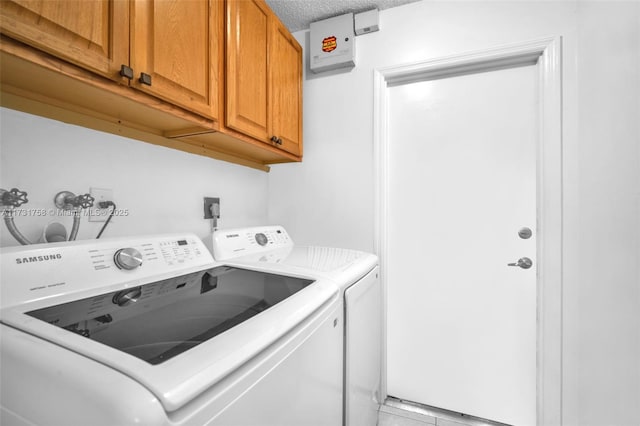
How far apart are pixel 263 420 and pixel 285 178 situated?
1.62 metres

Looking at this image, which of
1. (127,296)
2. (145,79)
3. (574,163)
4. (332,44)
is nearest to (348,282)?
(127,296)

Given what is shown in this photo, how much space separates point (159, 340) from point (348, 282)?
65 centimetres

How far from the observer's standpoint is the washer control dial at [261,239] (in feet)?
5.04

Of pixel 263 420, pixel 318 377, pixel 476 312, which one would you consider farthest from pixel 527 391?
pixel 263 420

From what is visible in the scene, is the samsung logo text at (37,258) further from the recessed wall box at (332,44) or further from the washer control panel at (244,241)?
the recessed wall box at (332,44)

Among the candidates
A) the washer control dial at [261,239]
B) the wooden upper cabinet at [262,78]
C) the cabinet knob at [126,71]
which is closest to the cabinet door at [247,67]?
the wooden upper cabinet at [262,78]

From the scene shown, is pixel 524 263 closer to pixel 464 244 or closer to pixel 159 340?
pixel 464 244

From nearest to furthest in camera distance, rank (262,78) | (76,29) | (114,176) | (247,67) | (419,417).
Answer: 1. (76,29)
2. (114,176)
3. (247,67)
4. (262,78)
5. (419,417)

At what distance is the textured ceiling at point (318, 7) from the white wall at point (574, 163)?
0.08 meters

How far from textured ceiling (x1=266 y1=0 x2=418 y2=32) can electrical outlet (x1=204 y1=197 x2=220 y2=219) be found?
126 cm

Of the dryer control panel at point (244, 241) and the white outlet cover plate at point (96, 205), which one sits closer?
the white outlet cover plate at point (96, 205)

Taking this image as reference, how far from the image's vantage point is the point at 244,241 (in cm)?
143

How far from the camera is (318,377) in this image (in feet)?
2.49

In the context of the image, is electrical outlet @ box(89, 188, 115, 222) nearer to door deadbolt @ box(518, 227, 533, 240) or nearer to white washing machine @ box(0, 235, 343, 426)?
white washing machine @ box(0, 235, 343, 426)
